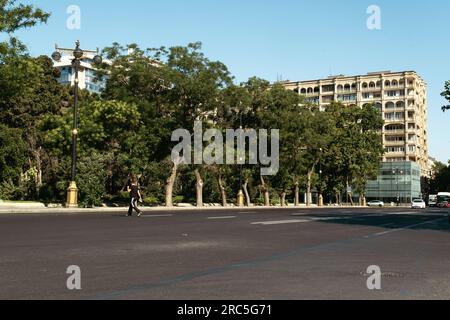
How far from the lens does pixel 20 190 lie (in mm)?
43500

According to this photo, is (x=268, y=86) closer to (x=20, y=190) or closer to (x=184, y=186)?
(x=184, y=186)

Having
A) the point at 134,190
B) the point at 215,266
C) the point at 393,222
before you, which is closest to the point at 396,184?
the point at 393,222

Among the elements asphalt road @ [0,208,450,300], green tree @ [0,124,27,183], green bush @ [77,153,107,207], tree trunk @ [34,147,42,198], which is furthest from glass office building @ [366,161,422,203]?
asphalt road @ [0,208,450,300]

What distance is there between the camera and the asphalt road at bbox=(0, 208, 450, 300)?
6.12 meters

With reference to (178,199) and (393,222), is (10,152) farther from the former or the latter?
(393,222)

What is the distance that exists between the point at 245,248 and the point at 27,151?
3863 centimetres

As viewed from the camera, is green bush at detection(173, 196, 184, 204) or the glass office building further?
the glass office building

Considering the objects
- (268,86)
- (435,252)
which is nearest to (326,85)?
(268,86)

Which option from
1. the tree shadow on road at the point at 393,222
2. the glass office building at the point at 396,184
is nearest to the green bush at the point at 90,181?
the tree shadow on road at the point at 393,222

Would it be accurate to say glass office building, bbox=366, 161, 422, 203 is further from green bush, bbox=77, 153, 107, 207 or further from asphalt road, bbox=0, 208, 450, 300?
asphalt road, bbox=0, 208, 450, 300

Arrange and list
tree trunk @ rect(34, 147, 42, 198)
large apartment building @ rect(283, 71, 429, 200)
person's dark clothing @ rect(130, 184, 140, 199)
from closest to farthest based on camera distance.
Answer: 1. person's dark clothing @ rect(130, 184, 140, 199)
2. tree trunk @ rect(34, 147, 42, 198)
3. large apartment building @ rect(283, 71, 429, 200)

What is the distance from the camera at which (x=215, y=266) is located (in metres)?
8.23

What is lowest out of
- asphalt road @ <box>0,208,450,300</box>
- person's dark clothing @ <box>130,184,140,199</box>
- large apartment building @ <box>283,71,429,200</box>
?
asphalt road @ <box>0,208,450,300</box>

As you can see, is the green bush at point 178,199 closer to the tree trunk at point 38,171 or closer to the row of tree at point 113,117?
the row of tree at point 113,117
